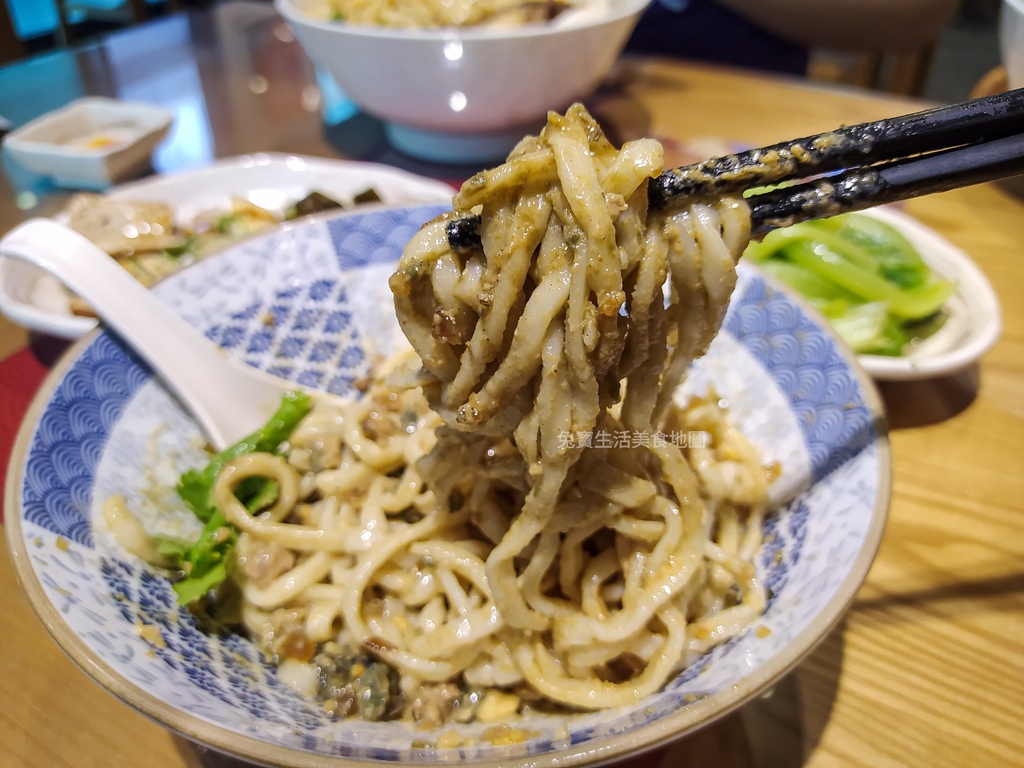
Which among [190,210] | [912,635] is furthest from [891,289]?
[190,210]

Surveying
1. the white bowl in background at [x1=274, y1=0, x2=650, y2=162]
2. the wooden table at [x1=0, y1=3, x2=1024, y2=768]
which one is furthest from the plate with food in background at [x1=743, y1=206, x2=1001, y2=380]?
the white bowl in background at [x1=274, y1=0, x2=650, y2=162]

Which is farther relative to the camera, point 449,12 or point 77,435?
point 449,12

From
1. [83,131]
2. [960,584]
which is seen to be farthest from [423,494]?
[83,131]

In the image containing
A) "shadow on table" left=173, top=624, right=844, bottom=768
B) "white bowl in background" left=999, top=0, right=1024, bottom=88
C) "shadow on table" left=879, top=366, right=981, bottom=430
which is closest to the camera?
"shadow on table" left=173, top=624, right=844, bottom=768

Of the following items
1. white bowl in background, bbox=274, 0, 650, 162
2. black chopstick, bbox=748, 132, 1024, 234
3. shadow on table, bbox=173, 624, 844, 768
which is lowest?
shadow on table, bbox=173, 624, 844, 768

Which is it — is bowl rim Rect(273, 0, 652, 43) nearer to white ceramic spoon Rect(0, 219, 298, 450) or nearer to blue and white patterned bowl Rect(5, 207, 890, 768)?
blue and white patterned bowl Rect(5, 207, 890, 768)

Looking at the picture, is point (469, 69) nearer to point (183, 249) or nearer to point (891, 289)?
point (183, 249)

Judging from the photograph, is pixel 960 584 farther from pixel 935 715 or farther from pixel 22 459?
pixel 22 459
